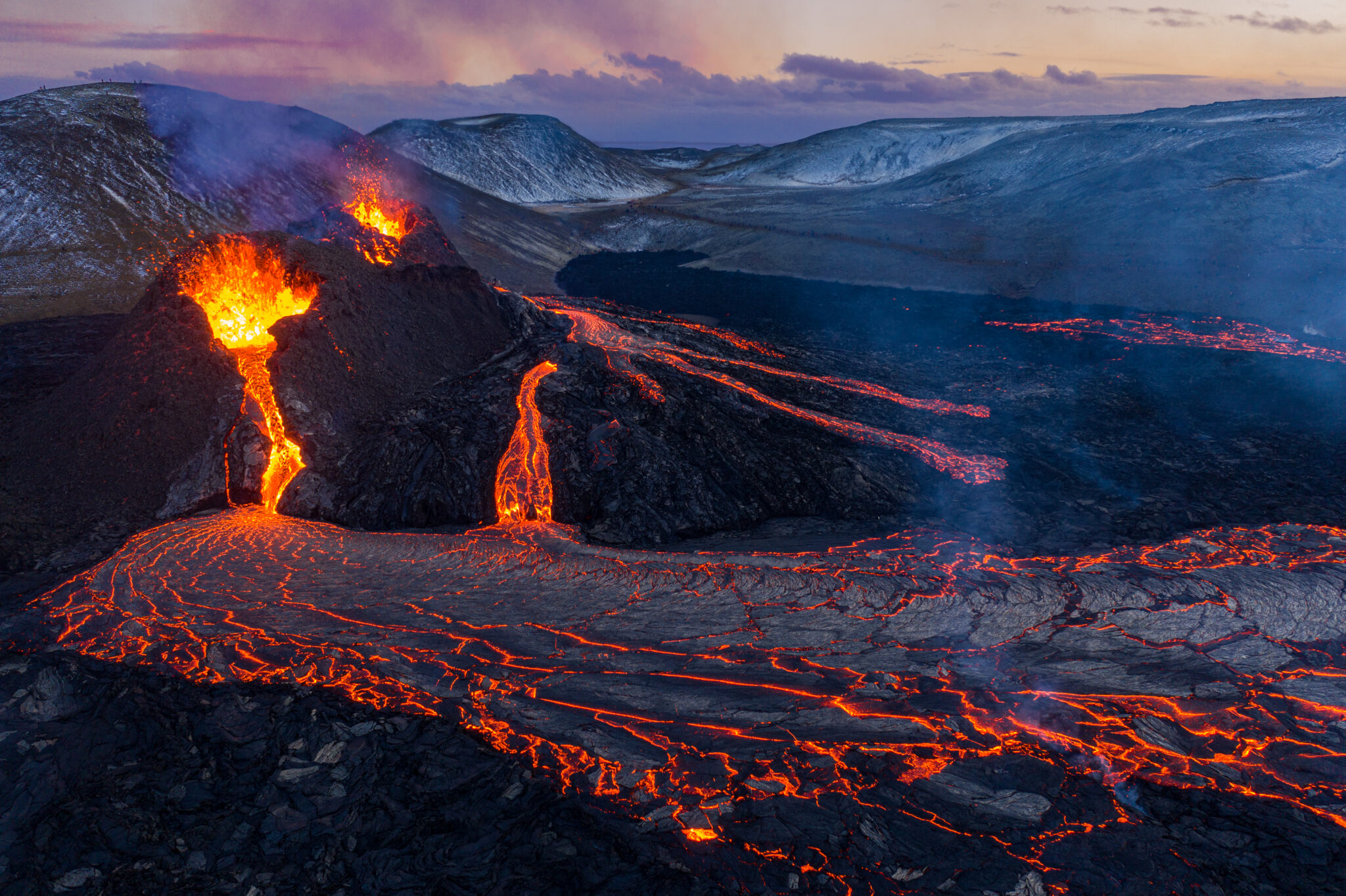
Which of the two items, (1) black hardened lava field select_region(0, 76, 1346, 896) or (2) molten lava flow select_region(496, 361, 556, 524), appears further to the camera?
(2) molten lava flow select_region(496, 361, 556, 524)

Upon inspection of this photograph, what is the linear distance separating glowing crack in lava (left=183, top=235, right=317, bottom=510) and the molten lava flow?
587 cm

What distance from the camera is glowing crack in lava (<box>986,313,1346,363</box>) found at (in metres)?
37.4

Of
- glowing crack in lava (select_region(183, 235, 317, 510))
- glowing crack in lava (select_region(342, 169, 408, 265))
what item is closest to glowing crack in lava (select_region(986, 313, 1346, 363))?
glowing crack in lava (select_region(342, 169, 408, 265))

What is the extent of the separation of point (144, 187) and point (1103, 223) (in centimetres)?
7940

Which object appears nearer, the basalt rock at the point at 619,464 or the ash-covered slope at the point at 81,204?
the basalt rock at the point at 619,464

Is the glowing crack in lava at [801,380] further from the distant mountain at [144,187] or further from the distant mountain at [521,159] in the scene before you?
the distant mountain at [521,159]

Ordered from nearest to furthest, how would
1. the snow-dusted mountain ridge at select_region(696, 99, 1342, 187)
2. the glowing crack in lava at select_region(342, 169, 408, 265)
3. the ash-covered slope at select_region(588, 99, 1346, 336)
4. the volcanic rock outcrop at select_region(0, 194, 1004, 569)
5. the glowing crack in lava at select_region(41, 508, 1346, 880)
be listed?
1. the glowing crack in lava at select_region(41, 508, 1346, 880)
2. the volcanic rock outcrop at select_region(0, 194, 1004, 569)
3. the glowing crack in lava at select_region(342, 169, 408, 265)
4. the ash-covered slope at select_region(588, 99, 1346, 336)
5. the snow-dusted mountain ridge at select_region(696, 99, 1342, 187)

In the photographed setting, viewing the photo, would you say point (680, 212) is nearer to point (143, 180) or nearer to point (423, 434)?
point (143, 180)

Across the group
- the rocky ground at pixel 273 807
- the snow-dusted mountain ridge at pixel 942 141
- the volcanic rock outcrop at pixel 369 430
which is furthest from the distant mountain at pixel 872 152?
the rocky ground at pixel 273 807

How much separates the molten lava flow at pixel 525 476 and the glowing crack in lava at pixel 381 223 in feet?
41.4

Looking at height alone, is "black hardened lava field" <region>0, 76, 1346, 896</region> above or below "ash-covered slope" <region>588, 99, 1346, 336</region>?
below

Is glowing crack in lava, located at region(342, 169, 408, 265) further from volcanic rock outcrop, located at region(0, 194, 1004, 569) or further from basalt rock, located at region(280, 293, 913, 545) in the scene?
basalt rock, located at region(280, 293, 913, 545)

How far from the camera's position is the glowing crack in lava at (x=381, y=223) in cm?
2936

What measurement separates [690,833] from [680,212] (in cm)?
10077
